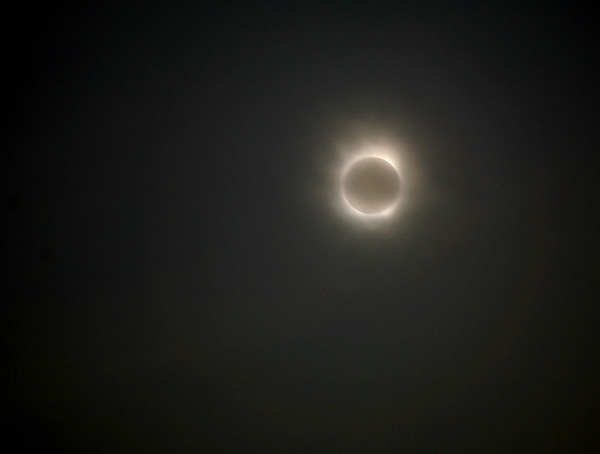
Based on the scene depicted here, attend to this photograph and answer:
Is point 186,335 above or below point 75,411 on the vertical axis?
above

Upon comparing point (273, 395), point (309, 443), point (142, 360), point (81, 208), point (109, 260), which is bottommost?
point (309, 443)

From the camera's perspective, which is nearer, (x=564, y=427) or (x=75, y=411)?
(x=564, y=427)

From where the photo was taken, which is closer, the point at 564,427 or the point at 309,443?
the point at 564,427

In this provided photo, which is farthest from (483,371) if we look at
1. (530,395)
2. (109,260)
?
(109,260)

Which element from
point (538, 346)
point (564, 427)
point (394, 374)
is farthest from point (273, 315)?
point (564, 427)

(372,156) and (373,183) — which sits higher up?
(372,156)

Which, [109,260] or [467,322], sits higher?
[109,260]

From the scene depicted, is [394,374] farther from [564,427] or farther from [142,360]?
[142,360]

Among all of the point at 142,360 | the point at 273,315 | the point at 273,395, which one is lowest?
the point at 273,395

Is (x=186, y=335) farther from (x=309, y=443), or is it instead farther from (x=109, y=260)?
(x=309, y=443)
